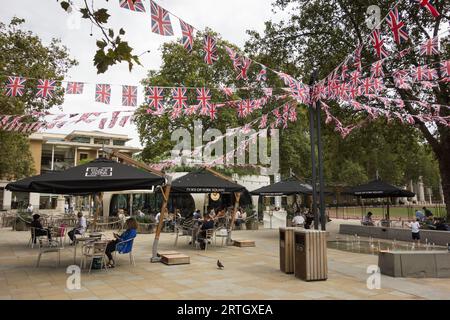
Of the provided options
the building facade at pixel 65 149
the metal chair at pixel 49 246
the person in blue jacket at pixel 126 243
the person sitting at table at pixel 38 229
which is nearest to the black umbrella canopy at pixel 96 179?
the person in blue jacket at pixel 126 243

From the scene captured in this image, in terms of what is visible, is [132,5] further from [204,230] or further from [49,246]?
[49,246]

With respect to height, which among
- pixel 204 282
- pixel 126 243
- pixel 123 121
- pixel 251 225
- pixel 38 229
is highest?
pixel 123 121

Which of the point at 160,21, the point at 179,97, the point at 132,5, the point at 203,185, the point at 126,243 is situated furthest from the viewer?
the point at 203,185

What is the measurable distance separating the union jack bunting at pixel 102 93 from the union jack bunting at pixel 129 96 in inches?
16.9

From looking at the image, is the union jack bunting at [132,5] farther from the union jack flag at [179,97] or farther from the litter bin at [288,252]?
the litter bin at [288,252]

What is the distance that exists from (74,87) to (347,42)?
1157cm

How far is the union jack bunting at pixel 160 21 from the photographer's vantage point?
6285 millimetres

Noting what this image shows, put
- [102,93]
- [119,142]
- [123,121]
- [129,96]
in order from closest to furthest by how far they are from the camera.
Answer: [102,93], [129,96], [123,121], [119,142]

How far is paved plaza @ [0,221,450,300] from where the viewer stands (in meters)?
5.70

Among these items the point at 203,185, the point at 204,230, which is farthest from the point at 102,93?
the point at 204,230

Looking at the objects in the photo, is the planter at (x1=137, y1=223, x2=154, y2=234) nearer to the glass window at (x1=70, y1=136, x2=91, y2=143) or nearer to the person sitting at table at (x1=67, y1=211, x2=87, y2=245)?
the person sitting at table at (x1=67, y1=211, x2=87, y2=245)

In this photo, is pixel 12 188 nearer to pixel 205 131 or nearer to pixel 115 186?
pixel 115 186

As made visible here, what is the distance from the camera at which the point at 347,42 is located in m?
15.7

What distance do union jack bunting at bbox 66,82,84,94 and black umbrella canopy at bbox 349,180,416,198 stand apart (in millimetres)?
11898
